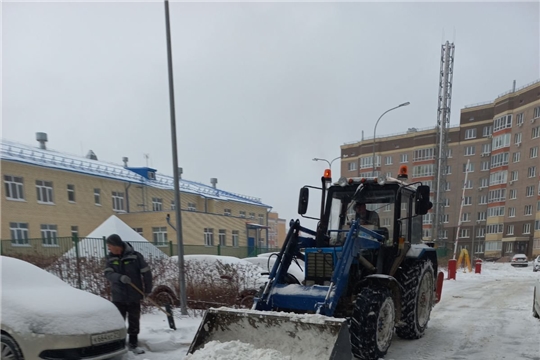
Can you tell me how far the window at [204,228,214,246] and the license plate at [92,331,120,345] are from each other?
23.6 metres

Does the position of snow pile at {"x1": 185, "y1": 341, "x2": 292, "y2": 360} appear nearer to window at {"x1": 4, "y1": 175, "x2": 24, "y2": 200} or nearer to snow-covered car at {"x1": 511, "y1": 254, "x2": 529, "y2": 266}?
window at {"x1": 4, "y1": 175, "x2": 24, "y2": 200}

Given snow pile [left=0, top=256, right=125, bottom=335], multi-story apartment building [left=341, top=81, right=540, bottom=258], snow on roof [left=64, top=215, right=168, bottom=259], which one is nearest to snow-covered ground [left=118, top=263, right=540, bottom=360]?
snow pile [left=0, top=256, right=125, bottom=335]

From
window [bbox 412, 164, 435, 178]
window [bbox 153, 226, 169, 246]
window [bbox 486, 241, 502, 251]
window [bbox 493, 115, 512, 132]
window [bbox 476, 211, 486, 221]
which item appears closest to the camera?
window [bbox 153, 226, 169, 246]

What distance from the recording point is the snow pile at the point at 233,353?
342cm

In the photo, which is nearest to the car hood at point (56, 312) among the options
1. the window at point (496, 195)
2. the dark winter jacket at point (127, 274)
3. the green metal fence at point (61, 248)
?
the dark winter jacket at point (127, 274)

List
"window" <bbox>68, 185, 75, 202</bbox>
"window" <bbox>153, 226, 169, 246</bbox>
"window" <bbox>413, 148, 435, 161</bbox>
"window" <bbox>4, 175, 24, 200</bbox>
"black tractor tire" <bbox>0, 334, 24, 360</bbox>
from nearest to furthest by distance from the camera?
"black tractor tire" <bbox>0, 334, 24, 360</bbox> < "window" <bbox>4, 175, 24, 200</bbox> < "window" <bbox>68, 185, 75, 202</bbox> < "window" <bbox>153, 226, 169, 246</bbox> < "window" <bbox>413, 148, 435, 161</bbox>

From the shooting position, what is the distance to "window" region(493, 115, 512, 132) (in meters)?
41.1

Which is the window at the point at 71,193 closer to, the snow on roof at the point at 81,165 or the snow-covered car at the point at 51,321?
the snow on roof at the point at 81,165

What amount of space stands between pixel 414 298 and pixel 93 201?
24118 mm

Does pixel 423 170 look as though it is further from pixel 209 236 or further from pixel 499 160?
pixel 209 236

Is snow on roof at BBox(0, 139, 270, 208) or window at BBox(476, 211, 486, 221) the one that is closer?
snow on roof at BBox(0, 139, 270, 208)

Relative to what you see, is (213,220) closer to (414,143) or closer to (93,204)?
(93,204)

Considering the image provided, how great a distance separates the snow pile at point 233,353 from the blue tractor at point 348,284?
12 centimetres

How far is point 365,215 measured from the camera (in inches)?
224
